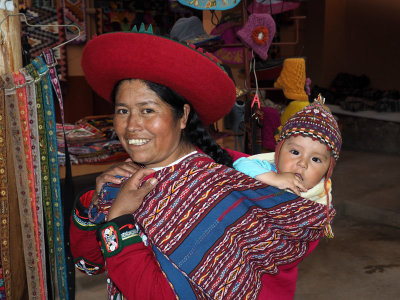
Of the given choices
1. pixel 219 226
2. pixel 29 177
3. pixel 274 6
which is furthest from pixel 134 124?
pixel 274 6

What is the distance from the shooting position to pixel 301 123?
175 centimetres

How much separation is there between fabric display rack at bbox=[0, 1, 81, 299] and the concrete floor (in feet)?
6.09

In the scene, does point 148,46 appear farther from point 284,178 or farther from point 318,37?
point 318,37

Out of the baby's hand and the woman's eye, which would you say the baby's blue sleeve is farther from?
the woman's eye

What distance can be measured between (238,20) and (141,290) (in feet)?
10.3

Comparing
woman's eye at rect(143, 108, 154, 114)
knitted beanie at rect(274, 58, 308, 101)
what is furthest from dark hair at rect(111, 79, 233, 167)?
knitted beanie at rect(274, 58, 308, 101)

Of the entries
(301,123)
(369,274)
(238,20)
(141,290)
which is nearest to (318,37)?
(238,20)

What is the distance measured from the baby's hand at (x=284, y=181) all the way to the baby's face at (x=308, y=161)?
14 centimetres

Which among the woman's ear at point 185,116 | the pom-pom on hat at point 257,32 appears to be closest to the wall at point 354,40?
the pom-pom on hat at point 257,32

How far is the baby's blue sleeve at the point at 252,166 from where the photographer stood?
1612 mm

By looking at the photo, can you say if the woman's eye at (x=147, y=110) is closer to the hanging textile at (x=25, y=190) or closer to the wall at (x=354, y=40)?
the hanging textile at (x=25, y=190)

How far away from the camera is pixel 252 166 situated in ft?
5.39

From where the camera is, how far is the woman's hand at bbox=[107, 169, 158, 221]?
139 centimetres

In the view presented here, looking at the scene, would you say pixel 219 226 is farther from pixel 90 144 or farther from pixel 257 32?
pixel 90 144
